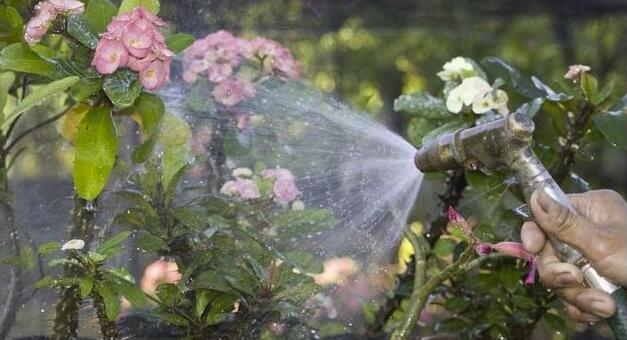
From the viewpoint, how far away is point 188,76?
157 centimetres

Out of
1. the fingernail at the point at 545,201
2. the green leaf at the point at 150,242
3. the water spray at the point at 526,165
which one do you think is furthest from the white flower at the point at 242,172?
the fingernail at the point at 545,201

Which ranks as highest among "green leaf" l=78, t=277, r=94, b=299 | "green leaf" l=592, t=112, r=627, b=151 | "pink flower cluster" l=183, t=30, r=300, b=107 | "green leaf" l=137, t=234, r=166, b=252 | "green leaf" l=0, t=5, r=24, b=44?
"green leaf" l=0, t=5, r=24, b=44

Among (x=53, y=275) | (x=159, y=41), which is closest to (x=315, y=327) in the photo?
(x=53, y=275)

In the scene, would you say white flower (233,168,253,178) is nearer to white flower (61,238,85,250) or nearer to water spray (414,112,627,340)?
white flower (61,238,85,250)

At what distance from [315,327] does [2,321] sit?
0.45m

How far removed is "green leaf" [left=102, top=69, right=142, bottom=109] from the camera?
42.6 inches

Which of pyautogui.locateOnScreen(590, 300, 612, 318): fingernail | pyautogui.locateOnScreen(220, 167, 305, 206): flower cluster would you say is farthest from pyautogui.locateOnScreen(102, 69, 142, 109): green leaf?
pyautogui.locateOnScreen(590, 300, 612, 318): fingernail

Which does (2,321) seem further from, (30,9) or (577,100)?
(577,100)

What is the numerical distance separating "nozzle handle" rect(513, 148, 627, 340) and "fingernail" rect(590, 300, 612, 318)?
0.01 m

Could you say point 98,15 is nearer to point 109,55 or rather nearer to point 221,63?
point 109,55

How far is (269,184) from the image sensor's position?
144cm

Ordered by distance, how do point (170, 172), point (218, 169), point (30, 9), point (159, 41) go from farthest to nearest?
point (218, 169) < point (30, 9) < point (170, 172) < point (159, 41)

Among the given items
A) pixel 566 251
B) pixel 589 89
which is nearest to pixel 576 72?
pixel 589 89

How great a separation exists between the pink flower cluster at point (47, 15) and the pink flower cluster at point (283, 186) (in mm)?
438
